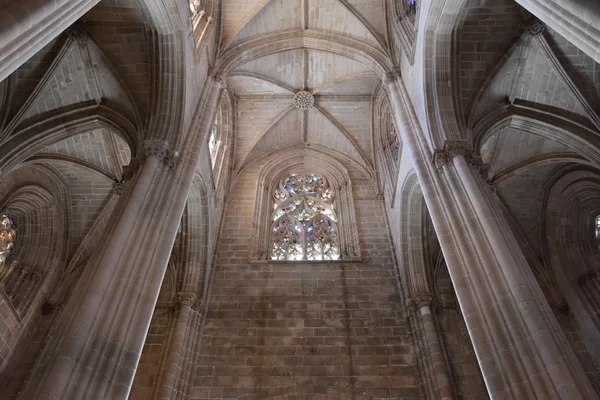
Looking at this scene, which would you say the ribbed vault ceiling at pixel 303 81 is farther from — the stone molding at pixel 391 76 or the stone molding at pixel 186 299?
the stone molding at pixel 186 299

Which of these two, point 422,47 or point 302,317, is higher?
point 422,47

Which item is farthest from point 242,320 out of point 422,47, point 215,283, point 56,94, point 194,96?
point 422,47

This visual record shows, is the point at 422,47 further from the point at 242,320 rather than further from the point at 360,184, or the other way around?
the point at 242,320

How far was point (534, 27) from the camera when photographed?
9.27 metres

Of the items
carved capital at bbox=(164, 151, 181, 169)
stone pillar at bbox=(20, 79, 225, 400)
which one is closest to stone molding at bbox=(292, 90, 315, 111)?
carved capital at bbox=(164, 151, 181, 169)

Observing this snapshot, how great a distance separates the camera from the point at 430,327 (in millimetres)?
10125

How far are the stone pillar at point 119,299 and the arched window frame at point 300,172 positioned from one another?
5.37 metres

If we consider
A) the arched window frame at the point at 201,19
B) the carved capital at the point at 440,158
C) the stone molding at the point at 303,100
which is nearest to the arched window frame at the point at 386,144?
the stone molding at the point at 303,100

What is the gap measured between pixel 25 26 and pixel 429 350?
9.11 metres

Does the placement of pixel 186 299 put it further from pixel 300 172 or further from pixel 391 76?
pixel 391 76

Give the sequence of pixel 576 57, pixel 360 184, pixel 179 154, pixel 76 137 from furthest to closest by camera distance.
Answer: pixel 360 184, pixel 76 137, pixel 576 57, pixel 179 154

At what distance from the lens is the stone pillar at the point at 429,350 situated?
358 inches

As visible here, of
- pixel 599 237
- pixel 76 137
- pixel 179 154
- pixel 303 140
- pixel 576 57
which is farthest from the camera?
pixel 303 140

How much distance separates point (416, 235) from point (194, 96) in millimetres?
6441
